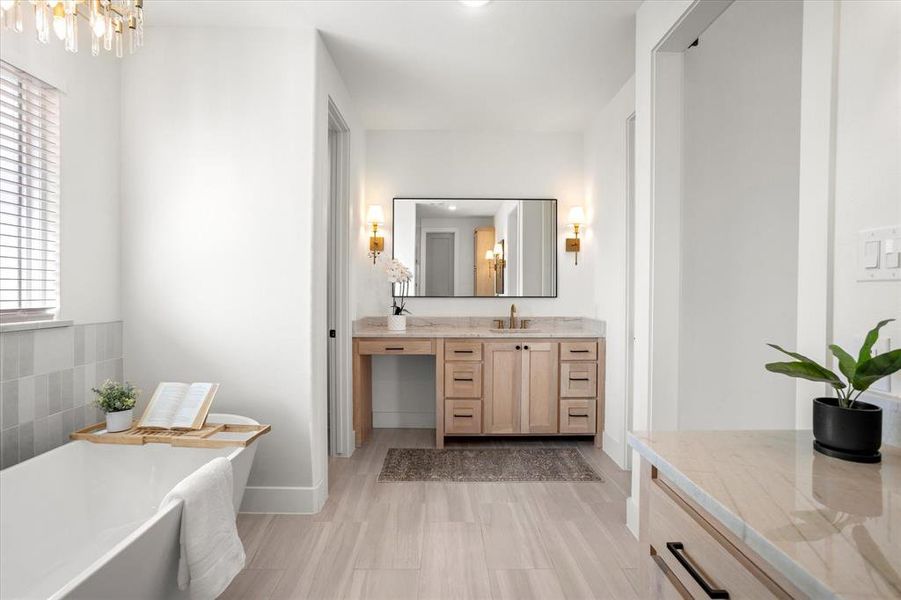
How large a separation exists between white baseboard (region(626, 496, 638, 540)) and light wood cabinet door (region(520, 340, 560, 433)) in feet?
4.08

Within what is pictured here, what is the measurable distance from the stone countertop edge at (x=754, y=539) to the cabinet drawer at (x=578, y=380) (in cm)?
261

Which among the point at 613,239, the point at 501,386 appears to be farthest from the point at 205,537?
the point at 613,239

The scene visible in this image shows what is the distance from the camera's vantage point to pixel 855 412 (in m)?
0.99

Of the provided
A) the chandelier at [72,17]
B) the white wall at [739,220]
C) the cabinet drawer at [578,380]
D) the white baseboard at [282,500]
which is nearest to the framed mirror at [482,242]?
the cabinet drawer at [578,380]

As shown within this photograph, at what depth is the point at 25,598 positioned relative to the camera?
157 centimetres

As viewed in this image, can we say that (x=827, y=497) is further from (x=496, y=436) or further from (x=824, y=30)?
(x=496, y=436)

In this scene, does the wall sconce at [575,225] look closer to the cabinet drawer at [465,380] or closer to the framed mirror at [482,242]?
the framed mirror at [482,242]

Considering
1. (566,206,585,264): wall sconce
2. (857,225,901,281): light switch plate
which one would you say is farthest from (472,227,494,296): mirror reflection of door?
(857,225,901,281): light switch plate

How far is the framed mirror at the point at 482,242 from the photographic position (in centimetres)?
414

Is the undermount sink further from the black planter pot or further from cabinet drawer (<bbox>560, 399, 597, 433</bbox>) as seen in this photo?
the black planter pot

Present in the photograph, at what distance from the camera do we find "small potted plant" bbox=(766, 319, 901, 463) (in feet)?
3.16

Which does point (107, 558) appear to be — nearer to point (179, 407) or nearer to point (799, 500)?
point (179, 407)

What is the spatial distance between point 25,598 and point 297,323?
1428 mm

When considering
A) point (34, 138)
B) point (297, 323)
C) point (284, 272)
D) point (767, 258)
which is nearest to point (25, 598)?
point (297, 323)
